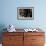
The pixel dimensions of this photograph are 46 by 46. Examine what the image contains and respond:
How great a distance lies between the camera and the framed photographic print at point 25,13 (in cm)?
427

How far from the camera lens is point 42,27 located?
434cm

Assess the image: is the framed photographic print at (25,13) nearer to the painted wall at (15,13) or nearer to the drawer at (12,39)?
the painted wall at (15,13)

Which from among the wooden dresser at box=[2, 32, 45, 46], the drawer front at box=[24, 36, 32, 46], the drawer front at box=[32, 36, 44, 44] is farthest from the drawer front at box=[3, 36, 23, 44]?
the drawer front at box=[32, 36, 44, 44]

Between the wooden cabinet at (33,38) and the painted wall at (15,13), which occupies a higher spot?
the painted wall at (15,13)

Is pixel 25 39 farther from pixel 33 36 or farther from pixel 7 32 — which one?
pixel 7 32

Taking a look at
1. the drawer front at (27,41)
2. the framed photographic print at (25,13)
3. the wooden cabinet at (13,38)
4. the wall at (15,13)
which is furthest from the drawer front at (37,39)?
the framed photographic print at (25,13)

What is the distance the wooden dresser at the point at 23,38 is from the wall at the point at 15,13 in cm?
61

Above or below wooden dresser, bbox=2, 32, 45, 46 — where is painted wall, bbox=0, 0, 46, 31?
above

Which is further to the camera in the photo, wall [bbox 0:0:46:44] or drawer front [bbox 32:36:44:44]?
wall [bbox 0:0:46:44]

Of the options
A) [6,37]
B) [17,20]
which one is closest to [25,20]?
[17,20]

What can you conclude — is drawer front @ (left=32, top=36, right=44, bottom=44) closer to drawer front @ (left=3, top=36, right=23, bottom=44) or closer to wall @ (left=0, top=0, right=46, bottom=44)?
drawer front @ (left=3, top=36, right=23, bottom=44)

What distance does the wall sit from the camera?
4270 millimetres

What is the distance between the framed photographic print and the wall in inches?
3.9

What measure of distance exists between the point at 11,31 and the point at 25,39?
0.48 meters
